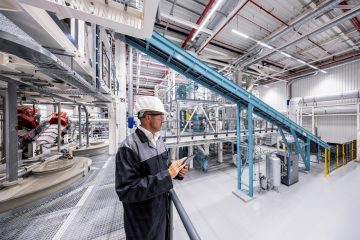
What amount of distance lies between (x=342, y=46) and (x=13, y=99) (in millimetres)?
13140

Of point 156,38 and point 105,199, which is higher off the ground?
point 156,38

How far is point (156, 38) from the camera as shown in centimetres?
268

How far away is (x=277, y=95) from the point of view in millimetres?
12367

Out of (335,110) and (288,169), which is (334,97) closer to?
(335,110)

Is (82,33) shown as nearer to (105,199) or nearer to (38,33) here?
(38,33)

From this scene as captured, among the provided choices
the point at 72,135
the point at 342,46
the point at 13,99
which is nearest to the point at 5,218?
the point at 13,99

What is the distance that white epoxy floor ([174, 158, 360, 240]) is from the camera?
2922mm

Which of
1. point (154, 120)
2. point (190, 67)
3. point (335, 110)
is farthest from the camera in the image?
point (335, 110)

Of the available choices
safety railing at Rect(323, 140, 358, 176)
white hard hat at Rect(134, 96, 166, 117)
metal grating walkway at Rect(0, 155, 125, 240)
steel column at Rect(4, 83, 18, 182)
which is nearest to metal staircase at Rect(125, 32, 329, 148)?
white hard hat at Rect(134, 96, 166, 117)

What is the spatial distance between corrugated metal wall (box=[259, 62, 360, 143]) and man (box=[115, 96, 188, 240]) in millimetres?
12614

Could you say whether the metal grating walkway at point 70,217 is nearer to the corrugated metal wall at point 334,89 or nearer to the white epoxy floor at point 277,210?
the white epoxy floor at point 277,210

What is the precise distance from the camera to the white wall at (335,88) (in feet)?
27.9

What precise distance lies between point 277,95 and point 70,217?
14861mm

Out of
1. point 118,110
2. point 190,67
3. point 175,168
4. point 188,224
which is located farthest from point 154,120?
point 118,110
